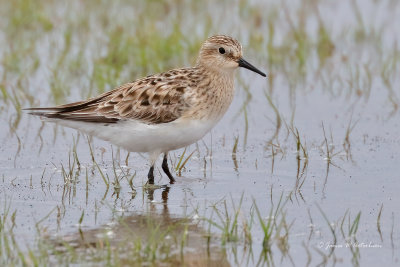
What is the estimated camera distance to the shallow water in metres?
7.58

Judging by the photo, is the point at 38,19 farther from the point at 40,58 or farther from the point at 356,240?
the point at 356,240

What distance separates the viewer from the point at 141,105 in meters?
9.30

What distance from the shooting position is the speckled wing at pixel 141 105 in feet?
30.1

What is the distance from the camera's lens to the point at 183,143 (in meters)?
9.11

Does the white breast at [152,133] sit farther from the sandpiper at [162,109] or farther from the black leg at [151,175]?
the black leg at [151,175]

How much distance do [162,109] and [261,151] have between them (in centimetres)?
187

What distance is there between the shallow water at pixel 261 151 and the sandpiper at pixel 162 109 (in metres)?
0.45

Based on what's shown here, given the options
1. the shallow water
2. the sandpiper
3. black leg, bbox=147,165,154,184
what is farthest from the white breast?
the shallow water

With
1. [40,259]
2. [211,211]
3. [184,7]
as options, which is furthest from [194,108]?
[184,7]

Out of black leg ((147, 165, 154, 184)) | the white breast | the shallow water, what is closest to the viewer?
the shallow water

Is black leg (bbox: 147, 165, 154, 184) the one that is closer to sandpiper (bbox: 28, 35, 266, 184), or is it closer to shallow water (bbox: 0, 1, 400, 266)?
sandpiper (bbox: 28, 35, 266, 184)

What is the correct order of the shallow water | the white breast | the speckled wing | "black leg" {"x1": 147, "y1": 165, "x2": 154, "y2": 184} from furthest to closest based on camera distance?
"black leg" {"x1": 147, "y1": 165, "x2": 154, "y2": 184}
the speckled wing
the white breast
the shallow water

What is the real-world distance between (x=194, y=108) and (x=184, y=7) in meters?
7.62

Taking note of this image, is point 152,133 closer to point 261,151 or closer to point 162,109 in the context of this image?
point 162,109
